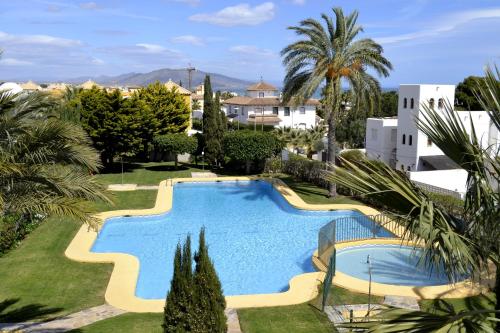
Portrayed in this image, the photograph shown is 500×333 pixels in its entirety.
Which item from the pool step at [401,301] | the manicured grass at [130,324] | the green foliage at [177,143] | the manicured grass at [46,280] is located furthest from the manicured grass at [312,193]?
the manicured grass at [130,324]

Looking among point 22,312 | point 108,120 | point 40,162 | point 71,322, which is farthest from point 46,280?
point 108,120

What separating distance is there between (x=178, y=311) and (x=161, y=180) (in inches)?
830

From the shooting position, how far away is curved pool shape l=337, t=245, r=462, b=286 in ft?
46.9

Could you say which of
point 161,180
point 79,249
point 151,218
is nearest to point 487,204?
point 79,249

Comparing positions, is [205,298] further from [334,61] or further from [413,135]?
[413,135]

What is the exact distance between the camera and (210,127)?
31531 mm

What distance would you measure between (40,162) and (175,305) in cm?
347

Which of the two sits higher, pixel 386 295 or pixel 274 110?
pixel 274 110

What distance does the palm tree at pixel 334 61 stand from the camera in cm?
2281

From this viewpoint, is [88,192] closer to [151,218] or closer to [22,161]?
[22,161]

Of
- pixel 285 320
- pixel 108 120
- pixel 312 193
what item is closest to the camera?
pixel 285 320

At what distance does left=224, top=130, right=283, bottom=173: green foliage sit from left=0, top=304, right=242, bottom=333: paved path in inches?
719

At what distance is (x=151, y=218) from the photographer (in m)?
21.4

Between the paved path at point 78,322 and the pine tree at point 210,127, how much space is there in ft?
68.5
